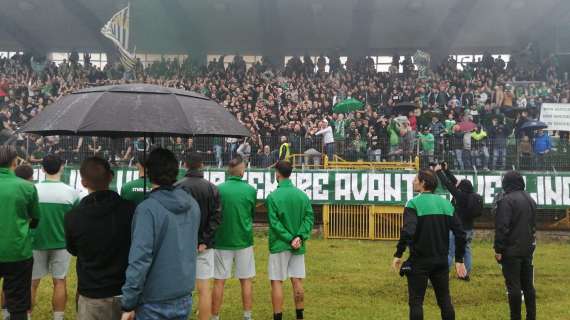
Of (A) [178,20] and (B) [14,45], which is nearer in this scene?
(A) [178,20]

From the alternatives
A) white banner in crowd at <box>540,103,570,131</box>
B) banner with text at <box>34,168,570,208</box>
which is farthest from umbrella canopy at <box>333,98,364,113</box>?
white banner in crowd at <box>540,103,570,131</box>

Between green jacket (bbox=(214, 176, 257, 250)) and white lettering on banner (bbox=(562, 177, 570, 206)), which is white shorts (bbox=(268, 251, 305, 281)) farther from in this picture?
white lettering on banner (bbox=(562, 177, 570, 206))

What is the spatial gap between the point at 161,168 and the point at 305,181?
453 inches

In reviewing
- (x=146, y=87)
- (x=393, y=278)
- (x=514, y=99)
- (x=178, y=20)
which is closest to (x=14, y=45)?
(x=178, y=20)

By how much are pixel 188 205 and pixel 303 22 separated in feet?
91.3

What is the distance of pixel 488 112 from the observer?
67.3 ft

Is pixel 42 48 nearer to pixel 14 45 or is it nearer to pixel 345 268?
pixel 14 45

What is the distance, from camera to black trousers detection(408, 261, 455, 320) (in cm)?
554

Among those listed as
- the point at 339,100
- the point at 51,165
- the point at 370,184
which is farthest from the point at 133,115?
the point at 339,100

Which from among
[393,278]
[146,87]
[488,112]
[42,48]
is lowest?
[393,278]

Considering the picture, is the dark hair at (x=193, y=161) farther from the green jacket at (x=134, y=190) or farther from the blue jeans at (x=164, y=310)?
the blue jeans at (x=164, y=310)

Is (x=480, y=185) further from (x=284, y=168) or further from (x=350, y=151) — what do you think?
(x=284, y=168)

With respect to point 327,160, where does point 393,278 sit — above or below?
below

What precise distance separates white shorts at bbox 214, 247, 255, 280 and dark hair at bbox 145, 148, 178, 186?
298 centimetres
